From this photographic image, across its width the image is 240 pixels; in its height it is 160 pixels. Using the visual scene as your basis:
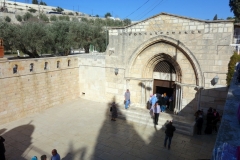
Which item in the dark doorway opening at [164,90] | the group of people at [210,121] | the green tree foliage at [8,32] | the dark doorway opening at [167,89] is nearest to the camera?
the group of people at [210,121]

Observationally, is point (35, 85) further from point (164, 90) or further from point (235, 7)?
point (235, 7)

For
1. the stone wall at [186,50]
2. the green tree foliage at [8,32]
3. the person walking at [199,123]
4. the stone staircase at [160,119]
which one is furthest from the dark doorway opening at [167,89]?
the green tree foliage at [8,32]

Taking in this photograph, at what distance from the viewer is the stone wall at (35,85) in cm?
1010

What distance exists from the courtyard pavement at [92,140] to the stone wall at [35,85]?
79 cm

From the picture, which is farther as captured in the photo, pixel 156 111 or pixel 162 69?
pixel 162 69

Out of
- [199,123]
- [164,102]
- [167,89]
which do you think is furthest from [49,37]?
[199,123]

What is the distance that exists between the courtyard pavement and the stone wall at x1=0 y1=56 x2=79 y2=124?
790 mm

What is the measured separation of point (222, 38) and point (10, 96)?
11861 mm

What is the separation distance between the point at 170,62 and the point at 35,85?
8.66 meters

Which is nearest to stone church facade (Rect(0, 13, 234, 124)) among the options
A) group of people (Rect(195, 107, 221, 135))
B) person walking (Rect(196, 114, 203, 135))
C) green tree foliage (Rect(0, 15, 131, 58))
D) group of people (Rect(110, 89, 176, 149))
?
Answer: group of people (Rect(110, 89, 176, 149))

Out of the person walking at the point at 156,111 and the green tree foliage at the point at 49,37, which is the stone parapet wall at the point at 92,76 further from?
the person walking at the point at 156,111

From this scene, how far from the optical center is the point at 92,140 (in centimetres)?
841

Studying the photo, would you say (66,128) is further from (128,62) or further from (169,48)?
(169,48)

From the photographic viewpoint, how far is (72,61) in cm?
1395
